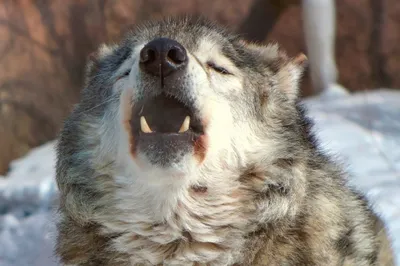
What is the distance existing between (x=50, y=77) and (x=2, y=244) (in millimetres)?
3090

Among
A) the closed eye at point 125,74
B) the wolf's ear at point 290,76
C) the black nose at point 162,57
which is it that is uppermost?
the wolf's ear at point 290,76

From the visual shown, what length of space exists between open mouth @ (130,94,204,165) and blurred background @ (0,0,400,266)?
2251 mm

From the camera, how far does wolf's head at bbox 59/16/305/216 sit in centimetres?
199

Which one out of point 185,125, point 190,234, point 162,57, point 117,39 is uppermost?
point 117,39

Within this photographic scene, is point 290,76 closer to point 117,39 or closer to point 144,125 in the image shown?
point 144,125

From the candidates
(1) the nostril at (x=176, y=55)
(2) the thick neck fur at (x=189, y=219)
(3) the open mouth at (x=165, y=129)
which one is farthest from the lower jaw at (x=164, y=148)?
(1) the nostril at (x=176, y=55)

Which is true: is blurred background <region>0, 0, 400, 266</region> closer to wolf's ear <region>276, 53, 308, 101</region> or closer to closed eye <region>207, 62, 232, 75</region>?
wolf's ear <region>276, 53, 308, 101</region>

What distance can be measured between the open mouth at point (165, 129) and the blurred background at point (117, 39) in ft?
7.38

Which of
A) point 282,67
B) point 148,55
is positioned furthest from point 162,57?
point 282,67

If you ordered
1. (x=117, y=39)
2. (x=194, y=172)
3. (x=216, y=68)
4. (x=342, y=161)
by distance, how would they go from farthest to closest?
(x=117, y=39)
(x=342, y=161)
(x=216, y=68)
(x=194, y=172)

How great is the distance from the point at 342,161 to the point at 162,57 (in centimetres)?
142

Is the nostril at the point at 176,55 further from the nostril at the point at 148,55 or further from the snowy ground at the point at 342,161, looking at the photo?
the snowy ground at the point at 342,161

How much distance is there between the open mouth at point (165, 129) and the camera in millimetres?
1979

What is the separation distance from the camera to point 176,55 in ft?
6.43
